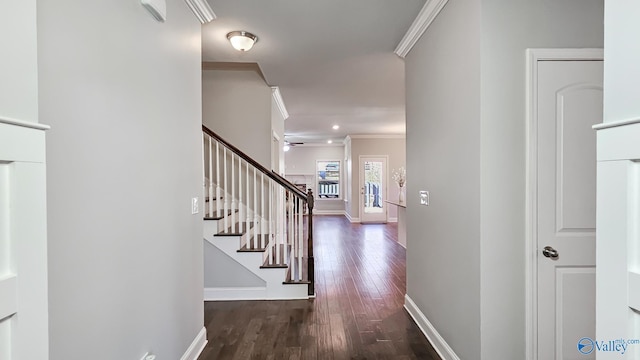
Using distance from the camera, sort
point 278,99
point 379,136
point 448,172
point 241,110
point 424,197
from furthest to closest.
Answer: point 379,136 → point 278,99 → point 241,110 → point 424,197 → point 448,172

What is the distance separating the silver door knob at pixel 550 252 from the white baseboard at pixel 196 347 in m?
2.27

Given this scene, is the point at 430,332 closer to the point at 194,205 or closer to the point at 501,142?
the point at 501,142

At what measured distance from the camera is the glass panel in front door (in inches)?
378

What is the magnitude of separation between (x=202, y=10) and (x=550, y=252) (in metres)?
2.73

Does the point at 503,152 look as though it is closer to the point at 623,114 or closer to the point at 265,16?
the point at 623,114

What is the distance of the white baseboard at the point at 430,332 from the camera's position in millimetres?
2221

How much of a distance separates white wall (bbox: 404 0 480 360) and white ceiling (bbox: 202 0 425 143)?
38 cm

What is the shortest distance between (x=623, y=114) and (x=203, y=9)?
2.45m

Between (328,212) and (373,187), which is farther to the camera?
(328,212)

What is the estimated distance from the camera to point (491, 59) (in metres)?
1.82

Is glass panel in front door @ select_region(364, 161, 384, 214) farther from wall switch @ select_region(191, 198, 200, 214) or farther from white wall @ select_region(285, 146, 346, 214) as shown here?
wall switch @ select_region(191, 198, 200, 214)

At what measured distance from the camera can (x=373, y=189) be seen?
383 inches

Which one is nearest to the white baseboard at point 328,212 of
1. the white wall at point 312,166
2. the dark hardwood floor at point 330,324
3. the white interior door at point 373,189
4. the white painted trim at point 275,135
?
the white wall at point 312,166

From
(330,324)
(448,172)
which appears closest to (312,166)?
(330,324)
